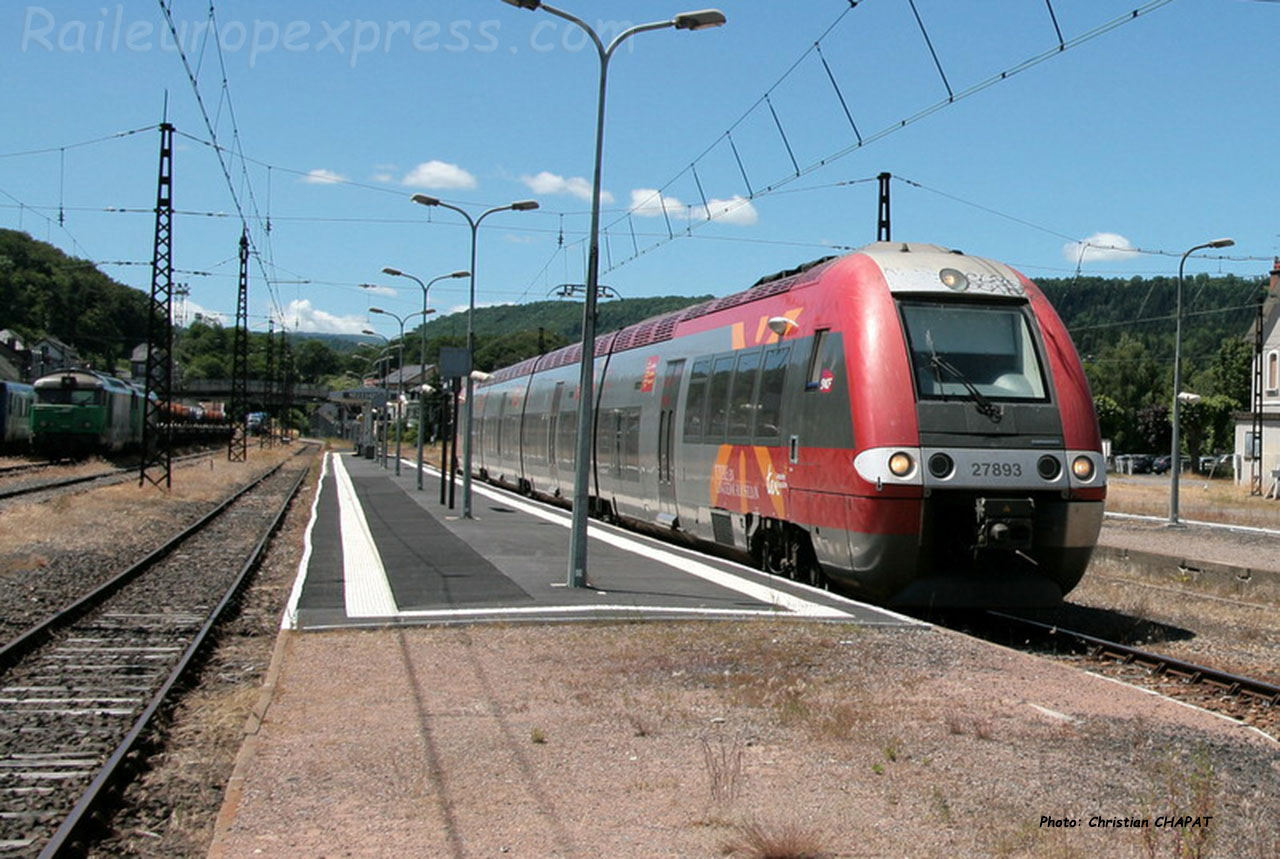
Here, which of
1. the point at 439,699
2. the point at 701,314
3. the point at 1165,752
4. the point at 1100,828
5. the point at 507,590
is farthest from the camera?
the point at 701,314

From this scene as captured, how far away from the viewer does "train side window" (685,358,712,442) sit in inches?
657

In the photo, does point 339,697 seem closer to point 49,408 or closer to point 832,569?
point 832,569

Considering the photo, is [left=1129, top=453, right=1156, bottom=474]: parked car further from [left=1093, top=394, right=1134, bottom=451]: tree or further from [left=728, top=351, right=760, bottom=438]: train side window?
[left=728, top=351, right=760, bottom=438]: train side window

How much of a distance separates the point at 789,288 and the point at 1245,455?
47.5 metres

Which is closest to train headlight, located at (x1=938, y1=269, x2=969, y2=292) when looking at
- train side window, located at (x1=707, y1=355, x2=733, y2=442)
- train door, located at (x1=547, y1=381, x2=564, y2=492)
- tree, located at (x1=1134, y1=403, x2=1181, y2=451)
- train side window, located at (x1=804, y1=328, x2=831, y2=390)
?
train side window, located at (x1=804, y1=328, x2=831, y2=390)

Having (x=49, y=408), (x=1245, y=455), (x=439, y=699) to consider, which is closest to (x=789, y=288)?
(x=439, y=699)

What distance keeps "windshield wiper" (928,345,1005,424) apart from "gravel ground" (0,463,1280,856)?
2336 millimetres

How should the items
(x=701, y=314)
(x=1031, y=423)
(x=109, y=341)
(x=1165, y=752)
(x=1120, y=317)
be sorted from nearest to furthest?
1. (x=1165, y=752)
2. (x=1031, y=423)
3. (x=701, y=314)
4. (x=1120, y=317)
5. (x=109, y=341)

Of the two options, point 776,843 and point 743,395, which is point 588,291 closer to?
point 743,395

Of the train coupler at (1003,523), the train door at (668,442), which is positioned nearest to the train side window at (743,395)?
the train door at (668,442)

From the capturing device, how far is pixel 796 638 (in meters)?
10.4

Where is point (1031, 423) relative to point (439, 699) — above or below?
above

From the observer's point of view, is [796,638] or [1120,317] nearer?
[796,638]

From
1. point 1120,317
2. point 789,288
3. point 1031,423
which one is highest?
point 1120,317
